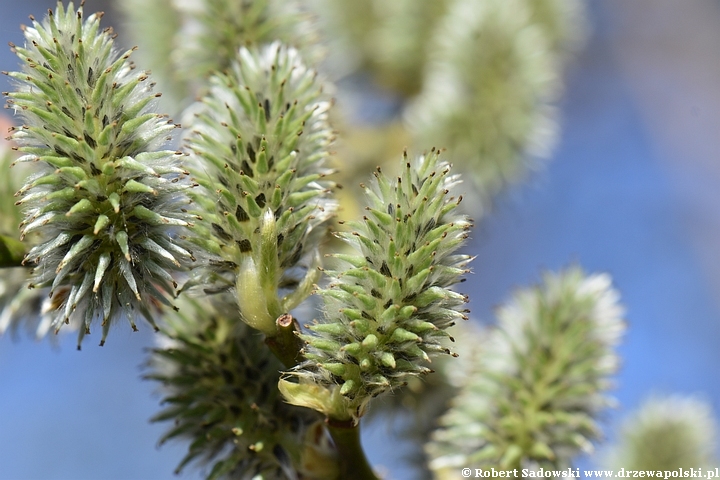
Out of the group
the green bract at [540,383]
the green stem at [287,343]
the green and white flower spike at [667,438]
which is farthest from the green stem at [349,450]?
the green and white flower spike at [667,438]

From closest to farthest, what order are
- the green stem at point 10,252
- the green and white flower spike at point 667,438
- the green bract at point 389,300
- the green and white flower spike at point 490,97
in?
the green bract at point 389,300 → the green stem at point 10,252 → the green and white flower spike at point 667,438 → the green and white flower spike at point 490,97

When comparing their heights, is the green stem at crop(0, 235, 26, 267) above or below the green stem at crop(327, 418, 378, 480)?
above

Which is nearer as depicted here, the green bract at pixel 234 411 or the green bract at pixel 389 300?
the green bract at pixel 389 300

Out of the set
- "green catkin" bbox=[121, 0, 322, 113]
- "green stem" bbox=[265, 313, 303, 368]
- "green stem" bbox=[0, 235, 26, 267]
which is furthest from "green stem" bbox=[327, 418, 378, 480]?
"green catkin" bbox=[121, 0, 322, 113]

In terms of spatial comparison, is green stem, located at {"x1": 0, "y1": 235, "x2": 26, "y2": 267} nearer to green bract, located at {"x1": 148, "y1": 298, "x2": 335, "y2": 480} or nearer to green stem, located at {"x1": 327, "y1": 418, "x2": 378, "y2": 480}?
green bract, located at {"x1": 148, "y1": 298, "x2": 335, "y2": 480}

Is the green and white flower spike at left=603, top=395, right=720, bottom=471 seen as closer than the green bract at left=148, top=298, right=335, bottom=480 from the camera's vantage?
No

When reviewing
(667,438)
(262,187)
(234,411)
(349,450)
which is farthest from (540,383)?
(262,187)

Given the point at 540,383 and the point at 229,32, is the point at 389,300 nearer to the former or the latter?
the point at 540,383

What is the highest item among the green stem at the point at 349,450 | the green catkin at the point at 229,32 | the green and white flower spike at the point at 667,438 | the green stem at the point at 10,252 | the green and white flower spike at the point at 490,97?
the green and white flower spike at the point at 490,97

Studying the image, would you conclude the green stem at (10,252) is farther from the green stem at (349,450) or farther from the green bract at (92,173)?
the green stem at (349,450)
